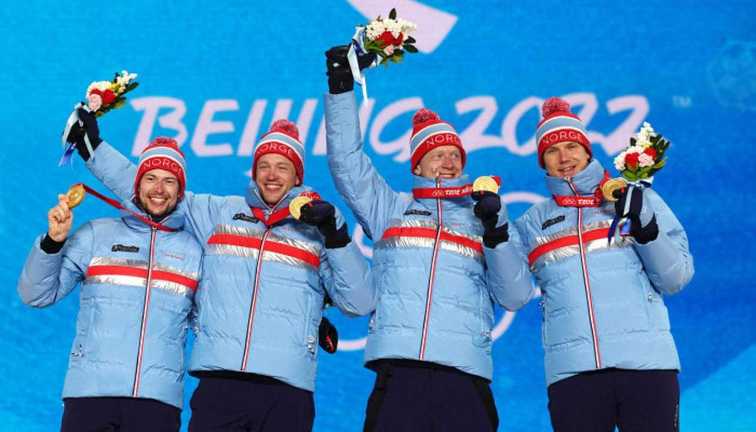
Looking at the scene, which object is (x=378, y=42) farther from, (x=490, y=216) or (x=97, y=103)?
(x=97, y=103)

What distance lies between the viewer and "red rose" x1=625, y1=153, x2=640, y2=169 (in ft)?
9.49

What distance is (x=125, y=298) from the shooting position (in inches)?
117

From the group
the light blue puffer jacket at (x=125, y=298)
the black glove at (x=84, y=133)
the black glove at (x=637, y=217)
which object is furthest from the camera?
the black glove at (x=84, y=133)

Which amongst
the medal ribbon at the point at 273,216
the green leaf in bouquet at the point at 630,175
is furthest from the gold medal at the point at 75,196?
the green leaf in bouquet at the point at 630,175

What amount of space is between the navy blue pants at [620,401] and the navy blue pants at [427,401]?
229mm

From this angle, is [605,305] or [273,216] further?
[273,216]

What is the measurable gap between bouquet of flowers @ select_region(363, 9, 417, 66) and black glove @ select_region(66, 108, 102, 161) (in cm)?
89

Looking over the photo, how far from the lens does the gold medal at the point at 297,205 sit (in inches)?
113

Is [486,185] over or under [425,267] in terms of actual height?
over

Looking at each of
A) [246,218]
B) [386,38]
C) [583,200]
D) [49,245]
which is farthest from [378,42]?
[49,245]

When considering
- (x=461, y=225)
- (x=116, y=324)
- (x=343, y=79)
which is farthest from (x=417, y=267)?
(x=116, y=324)

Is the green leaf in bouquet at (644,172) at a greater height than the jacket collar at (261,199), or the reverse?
the green leaf in bouquet at (644,172)

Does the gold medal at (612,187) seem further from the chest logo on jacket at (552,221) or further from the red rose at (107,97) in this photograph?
the red rose at (107,97)

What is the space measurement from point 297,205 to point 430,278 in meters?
0.44
